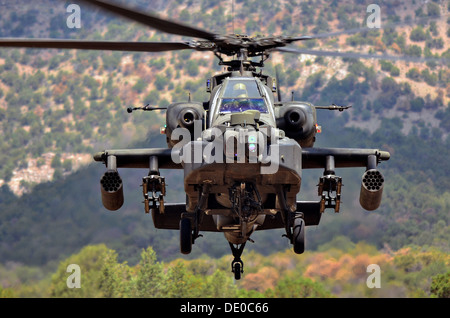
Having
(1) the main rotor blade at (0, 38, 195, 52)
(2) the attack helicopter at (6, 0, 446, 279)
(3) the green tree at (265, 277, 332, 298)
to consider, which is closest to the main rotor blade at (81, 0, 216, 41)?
(2) the attack helicopter at (6, 0, 446, 279)

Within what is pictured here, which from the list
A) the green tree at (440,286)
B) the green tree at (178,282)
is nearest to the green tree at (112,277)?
the green tree at (178,282)

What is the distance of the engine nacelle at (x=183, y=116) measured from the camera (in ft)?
59.0

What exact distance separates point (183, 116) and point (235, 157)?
304cm

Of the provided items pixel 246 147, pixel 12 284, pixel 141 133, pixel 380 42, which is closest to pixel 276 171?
pixel 246 147

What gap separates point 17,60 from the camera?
7112 cm

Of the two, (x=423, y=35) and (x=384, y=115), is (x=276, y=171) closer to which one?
(x=384, y=115)

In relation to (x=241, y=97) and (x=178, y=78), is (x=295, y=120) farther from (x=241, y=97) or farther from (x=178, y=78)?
(x=178, y=78)

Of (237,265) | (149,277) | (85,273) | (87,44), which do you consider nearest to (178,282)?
(149,277)

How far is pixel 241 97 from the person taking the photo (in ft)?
55.8

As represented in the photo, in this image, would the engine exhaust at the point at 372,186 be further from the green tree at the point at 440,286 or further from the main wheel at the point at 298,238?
the green tree at the point at 440,286

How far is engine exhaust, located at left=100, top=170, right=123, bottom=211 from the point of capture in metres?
17.6

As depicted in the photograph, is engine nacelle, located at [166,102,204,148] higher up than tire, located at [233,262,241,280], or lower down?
higher up

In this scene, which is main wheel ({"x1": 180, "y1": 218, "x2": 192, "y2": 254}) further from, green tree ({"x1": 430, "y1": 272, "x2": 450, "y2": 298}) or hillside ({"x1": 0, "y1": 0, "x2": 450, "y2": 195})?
hillside ({"x1": 0, "y1": 0, "x2": 450, "y2": 195})

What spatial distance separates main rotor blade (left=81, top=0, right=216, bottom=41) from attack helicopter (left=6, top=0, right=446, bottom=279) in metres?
0.02
